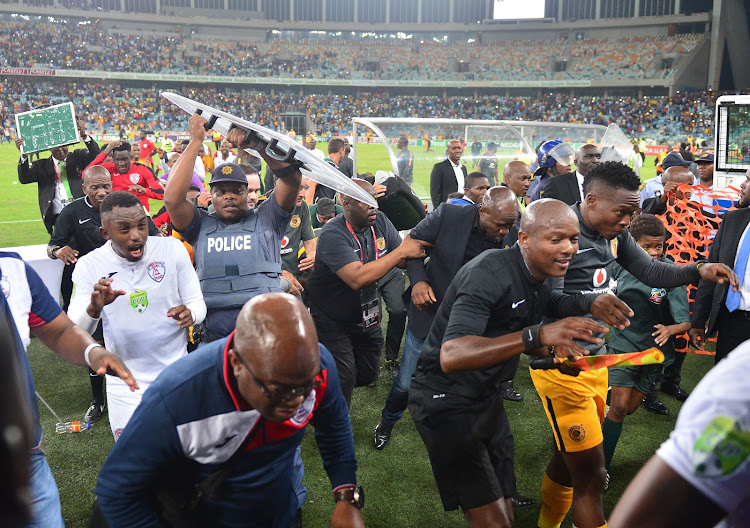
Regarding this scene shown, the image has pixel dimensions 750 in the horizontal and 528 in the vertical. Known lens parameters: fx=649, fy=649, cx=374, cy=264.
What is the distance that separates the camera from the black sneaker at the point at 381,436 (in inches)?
210

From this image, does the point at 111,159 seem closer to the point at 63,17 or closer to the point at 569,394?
the point at 569,394

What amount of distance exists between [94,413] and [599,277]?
448cm

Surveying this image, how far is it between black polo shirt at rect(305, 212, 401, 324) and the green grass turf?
3.86 feet

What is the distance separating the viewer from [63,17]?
56.5m

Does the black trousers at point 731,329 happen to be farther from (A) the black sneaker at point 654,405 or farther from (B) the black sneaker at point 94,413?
(B) the black sneaker at point 94,413

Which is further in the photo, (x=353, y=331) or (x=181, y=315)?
(x=353, y=331)

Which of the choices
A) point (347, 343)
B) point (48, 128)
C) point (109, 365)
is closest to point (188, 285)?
point (109, 365)

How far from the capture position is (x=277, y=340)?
1860 mm

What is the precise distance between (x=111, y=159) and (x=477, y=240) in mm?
5747

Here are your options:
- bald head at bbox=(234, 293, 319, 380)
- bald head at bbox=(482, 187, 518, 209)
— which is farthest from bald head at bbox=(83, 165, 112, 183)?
bald head at bbox=(234, 293, 319, 380)

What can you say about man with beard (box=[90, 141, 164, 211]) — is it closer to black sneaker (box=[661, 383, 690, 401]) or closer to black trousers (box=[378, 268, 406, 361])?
black trousers (box=[378, 268, 406, 361])

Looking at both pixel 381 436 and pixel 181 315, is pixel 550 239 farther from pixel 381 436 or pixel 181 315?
pixel 381 436

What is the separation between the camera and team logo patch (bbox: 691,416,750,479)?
112cm

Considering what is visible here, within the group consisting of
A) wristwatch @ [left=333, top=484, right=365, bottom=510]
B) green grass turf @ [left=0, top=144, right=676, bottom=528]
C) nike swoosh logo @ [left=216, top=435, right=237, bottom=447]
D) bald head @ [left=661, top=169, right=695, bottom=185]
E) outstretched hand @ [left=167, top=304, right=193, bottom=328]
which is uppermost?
bald head @ [left=661, top=169, right=695, bottom=185]
